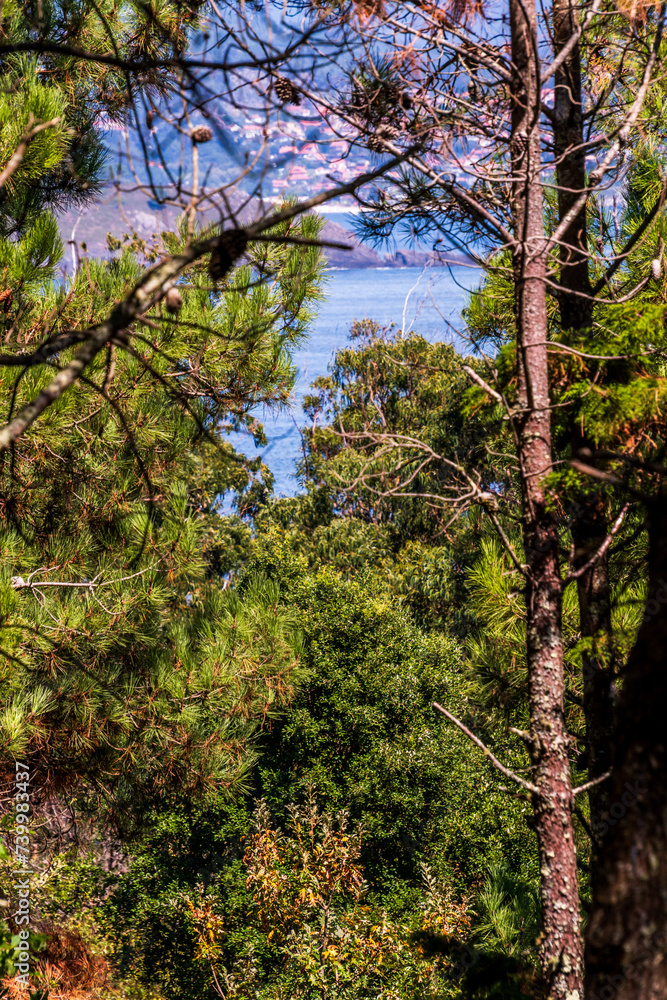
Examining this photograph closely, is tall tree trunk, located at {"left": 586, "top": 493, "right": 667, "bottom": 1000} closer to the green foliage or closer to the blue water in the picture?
the blue water

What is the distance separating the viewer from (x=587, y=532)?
148 inches

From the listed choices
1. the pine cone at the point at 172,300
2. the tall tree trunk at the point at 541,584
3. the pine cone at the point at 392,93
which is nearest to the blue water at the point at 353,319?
the tall tree trunk at the point at 541,584

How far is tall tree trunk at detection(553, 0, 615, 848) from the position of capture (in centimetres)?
356

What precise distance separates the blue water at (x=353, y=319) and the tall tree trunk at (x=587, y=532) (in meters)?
0.61

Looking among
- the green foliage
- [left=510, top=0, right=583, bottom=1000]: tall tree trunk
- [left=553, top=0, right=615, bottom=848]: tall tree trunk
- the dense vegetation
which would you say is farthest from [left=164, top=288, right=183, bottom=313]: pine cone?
the green foliage

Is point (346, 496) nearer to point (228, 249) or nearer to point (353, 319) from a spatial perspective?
point (228, 249)

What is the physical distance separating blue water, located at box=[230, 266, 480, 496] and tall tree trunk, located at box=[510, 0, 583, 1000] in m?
0.37

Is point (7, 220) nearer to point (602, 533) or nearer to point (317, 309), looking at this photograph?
point (317, 309)

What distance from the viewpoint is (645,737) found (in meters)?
1.25

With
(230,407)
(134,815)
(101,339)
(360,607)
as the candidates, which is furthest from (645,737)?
→ (360,607)

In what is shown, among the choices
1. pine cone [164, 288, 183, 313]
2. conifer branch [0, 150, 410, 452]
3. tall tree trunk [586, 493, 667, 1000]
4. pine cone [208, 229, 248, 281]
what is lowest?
tall tree trunk [586, 493, 667, 1000]

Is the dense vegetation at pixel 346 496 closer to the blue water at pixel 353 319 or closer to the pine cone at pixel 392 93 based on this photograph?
the pine cone at pixel 392 93

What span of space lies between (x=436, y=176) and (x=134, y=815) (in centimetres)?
699

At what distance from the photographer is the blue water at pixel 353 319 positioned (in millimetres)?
3523
